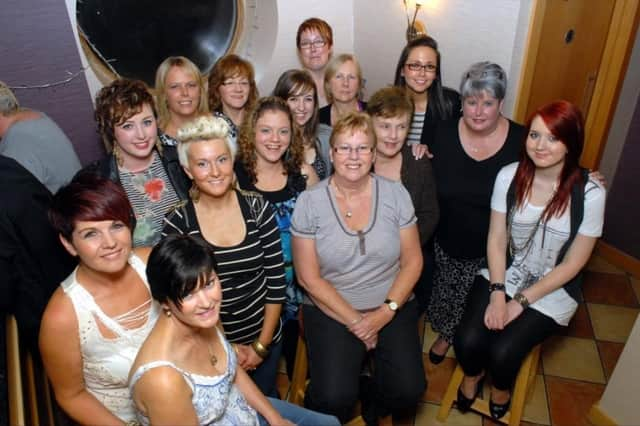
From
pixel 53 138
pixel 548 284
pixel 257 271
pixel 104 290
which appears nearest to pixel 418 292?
pixel 548 284

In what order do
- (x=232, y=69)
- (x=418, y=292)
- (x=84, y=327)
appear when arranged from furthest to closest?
(x=418, y=292), (x=232, y=69), (x=84, y=327)

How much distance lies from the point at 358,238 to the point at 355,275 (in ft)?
0.56

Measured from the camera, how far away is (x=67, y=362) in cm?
139

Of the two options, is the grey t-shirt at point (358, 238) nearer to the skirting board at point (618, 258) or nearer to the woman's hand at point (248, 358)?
the woman's hand at point (248, 358)

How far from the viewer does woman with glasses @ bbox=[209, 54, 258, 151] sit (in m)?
2.49

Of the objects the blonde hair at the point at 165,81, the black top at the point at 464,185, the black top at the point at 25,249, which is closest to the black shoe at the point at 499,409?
the black top at the point at 464,185

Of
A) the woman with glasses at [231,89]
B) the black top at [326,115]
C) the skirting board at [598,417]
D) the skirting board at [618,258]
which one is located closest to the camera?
the skirting board at [598,417]

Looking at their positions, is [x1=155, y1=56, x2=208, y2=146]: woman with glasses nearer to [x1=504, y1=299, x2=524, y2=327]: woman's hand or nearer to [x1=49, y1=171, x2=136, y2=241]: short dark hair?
[x1=49, y1=171, x2=136, y2=241]: short dark hair

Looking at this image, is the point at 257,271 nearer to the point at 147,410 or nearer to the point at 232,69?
the point at 147,410

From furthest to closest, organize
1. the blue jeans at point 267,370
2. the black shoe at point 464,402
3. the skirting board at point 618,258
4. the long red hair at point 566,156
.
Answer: the skirting board at point 618,258, the black shoe at point 464,402, the blue jeans at point 267,370, the long red hair at point 566,156

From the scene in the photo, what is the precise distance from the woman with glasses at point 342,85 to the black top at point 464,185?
0.54 meters

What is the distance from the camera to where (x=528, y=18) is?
2598 millimetres

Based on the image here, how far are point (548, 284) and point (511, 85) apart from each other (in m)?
1.35

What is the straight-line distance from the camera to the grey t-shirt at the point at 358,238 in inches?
76.7
